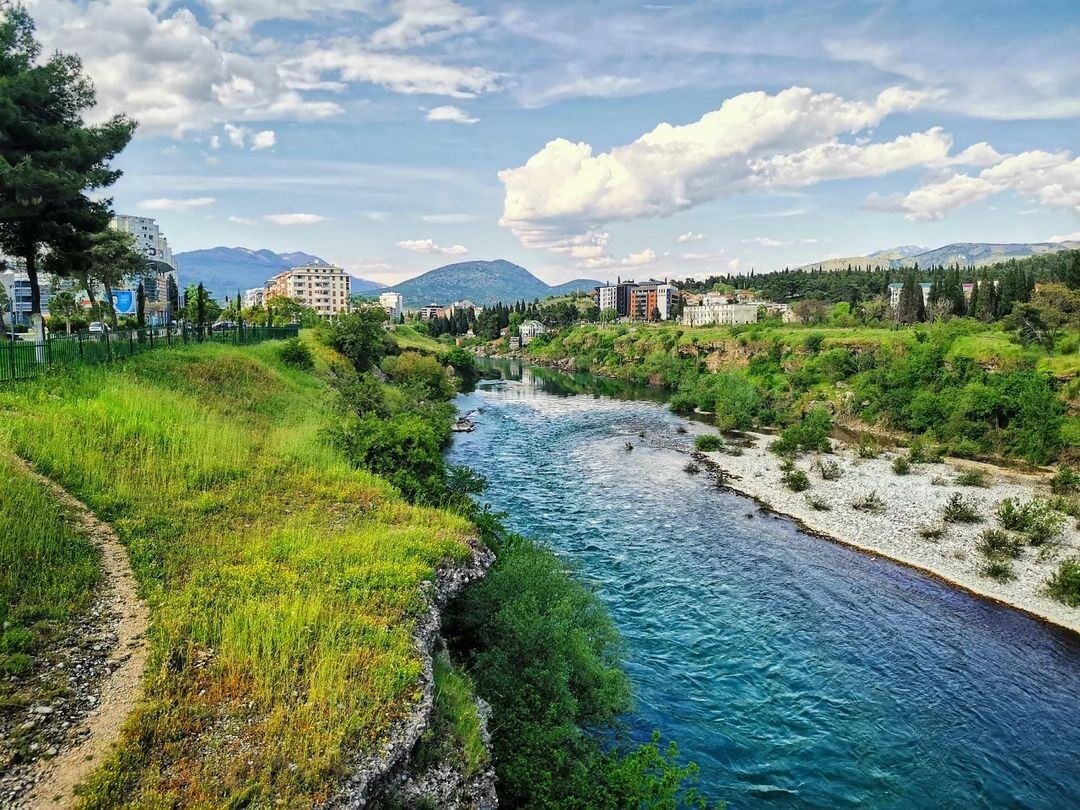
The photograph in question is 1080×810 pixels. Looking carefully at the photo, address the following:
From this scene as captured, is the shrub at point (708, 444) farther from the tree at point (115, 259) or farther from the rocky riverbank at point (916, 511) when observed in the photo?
the tree at point (115, 259)

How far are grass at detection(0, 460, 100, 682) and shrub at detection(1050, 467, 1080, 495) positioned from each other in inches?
1851

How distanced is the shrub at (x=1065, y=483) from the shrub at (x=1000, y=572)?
48.9ft

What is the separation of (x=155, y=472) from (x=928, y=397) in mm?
59411

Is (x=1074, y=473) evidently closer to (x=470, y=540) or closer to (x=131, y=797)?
(x=470, y=540)

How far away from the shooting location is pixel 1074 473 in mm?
38562

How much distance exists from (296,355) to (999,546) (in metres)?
47.1

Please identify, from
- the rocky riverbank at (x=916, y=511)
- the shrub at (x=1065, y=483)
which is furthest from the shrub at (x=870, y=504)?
the shrub at (x=1065, y=483)

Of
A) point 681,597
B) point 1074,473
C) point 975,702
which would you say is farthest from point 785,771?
point 1074,473

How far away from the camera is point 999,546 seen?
1097 inches

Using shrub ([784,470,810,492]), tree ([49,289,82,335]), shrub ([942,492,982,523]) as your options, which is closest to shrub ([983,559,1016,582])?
shrub ([942,492,982,523])

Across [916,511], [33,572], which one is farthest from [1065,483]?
[33,572]

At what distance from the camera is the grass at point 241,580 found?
885 cm

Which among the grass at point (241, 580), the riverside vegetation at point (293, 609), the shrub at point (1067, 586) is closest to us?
the grass at point (241, 580)

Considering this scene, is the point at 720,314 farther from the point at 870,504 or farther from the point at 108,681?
the point at 108,681
